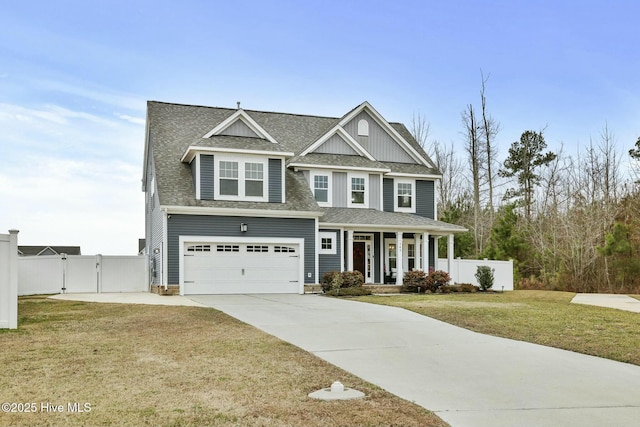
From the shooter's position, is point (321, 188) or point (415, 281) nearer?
point (415, 281)

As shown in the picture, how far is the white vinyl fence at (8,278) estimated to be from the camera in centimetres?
1341

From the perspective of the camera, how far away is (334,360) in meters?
10.2

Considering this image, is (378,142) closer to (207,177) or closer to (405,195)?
(405,195)

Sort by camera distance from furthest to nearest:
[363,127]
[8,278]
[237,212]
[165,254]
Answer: [363,127], [237,212], [165,254], [8,278]

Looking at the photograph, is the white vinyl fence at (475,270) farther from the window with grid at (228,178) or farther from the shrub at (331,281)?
the window with grid at (228,178)

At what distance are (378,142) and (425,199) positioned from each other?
11.8 feet

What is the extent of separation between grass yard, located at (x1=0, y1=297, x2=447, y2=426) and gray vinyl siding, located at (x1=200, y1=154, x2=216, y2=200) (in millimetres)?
11487

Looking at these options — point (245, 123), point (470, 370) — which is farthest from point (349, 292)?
point (470, 370)

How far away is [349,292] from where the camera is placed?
24.1 m

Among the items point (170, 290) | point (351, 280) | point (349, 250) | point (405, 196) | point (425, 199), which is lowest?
point (170, 290)

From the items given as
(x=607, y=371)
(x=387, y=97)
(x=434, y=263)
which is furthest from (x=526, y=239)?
(x=607, y=371)

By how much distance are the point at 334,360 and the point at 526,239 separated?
2855 centimetres

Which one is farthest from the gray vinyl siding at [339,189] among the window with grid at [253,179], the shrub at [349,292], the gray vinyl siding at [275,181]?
the shrub at [349,292]

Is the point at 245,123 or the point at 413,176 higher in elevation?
the point at 245,123
